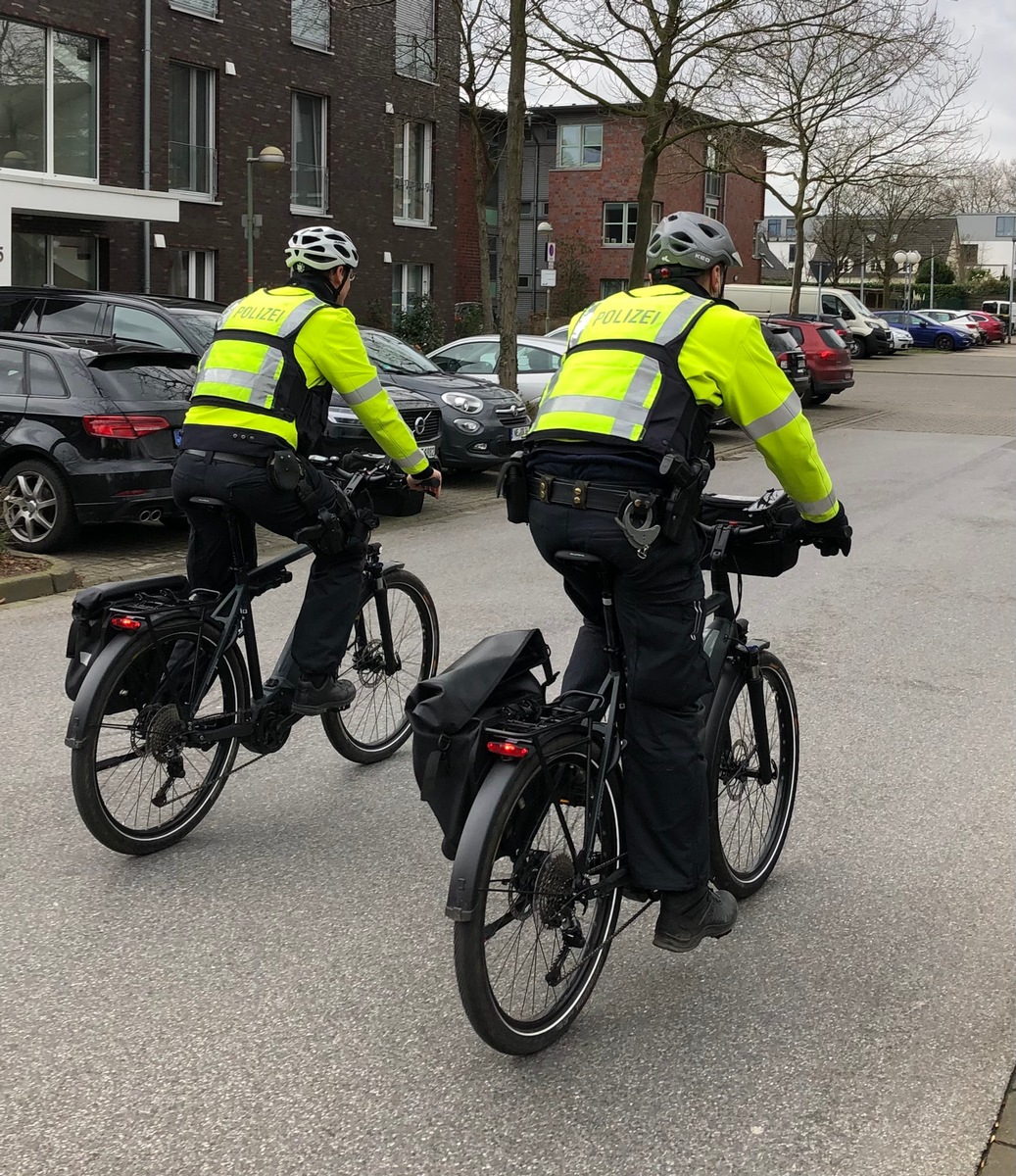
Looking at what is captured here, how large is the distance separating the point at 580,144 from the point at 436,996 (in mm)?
53767

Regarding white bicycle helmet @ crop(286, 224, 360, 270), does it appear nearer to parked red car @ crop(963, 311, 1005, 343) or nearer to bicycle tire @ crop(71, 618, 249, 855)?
bicycle tire @ crop(71, 618, 249, 855)

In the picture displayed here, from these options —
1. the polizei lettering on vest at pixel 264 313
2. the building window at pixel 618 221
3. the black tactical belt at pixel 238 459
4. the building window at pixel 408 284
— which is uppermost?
the building window at pixel 618 221

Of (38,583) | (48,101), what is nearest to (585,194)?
(48,101)

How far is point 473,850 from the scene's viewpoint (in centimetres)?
305

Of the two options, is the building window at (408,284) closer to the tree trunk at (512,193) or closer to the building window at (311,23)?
the building window at (311,23)

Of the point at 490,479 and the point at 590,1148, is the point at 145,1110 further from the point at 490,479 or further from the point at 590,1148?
the point at 490,479

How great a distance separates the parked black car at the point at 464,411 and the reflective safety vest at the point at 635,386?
1043 cm

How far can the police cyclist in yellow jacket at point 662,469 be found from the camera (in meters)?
3.31

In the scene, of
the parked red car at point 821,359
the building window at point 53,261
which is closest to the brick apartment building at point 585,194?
the parked red car at point 821,359

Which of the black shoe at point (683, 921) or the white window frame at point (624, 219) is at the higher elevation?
the white window frame at point (624, 219)

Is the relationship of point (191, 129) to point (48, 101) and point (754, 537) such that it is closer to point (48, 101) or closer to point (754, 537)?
point (48, 101)

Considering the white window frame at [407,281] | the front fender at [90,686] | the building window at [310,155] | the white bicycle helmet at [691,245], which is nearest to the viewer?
the white bicycle helmet at [691,245]

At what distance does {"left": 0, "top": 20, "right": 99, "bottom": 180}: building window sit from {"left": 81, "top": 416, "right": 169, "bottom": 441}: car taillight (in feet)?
51.2

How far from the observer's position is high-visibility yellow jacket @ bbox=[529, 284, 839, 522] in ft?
10.9
